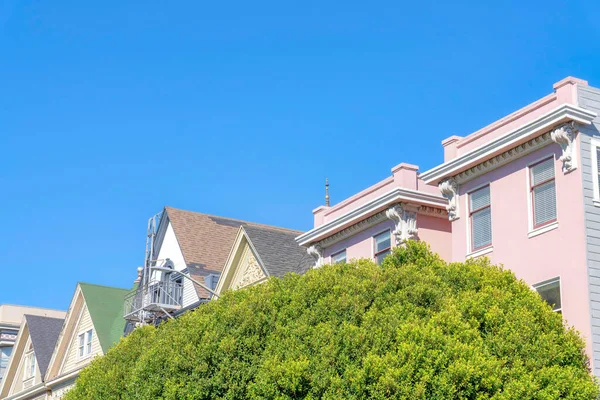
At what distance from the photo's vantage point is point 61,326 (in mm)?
54125

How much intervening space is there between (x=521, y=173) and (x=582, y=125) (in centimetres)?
214

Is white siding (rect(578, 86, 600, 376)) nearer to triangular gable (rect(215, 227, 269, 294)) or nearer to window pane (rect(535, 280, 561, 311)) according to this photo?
window pane (rect(535, 280, 561, 311))

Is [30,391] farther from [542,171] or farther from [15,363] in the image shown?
[542,171]

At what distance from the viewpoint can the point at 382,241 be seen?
31219 millimetres

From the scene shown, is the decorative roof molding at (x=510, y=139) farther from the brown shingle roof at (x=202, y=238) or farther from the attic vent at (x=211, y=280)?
the brown shingle roof at (x=202, y=238)

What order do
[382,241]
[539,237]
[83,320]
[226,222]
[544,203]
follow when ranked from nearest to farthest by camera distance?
1. [539,237]
2. [544,203]
3. [382,241]
4. [226,222]
5. [83,320]

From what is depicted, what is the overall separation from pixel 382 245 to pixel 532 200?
6586 millimetres

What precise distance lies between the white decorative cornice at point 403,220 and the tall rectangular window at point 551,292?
228 inches

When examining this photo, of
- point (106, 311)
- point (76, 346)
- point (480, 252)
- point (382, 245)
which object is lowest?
point (480, 252)

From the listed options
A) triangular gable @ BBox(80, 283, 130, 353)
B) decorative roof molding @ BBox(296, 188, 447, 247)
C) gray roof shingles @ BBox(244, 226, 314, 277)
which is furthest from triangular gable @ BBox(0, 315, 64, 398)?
decorative roof molding @ BBox(296, 188, 447, 247)

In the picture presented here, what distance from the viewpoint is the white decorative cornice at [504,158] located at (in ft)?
83.1

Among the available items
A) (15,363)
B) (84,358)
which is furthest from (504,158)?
(15,363)

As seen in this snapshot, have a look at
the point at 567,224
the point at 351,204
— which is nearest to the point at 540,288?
the point at 567,224

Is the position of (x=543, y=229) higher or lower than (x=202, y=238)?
lower
